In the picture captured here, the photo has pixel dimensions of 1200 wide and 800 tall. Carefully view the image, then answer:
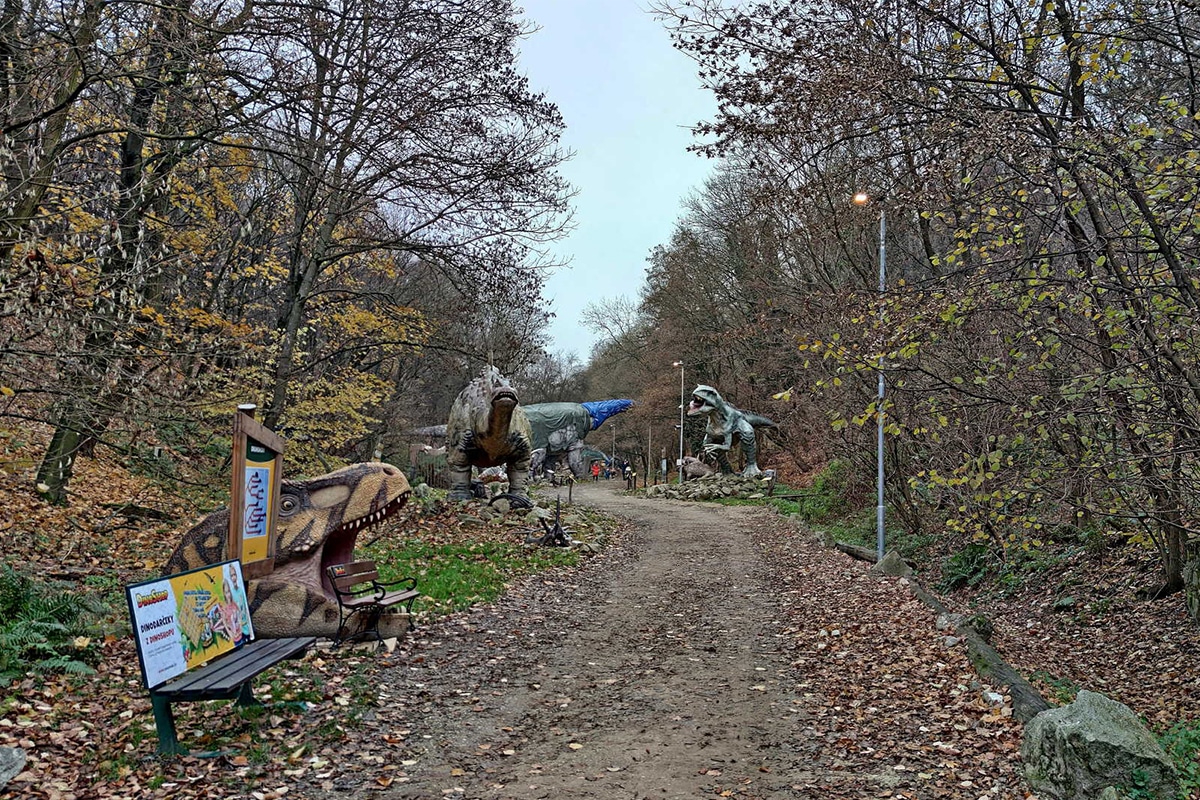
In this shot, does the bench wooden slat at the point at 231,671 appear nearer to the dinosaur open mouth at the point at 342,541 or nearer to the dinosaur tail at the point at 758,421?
the dinosaur open mouth at the point at 342,541

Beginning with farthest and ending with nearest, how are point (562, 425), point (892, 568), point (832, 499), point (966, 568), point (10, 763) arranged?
1. point (562, 425)
2. point (832, 499)
3. point (966, 568)
4. point (892, 568)
5. point (10, 763)

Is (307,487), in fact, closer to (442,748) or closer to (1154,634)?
(442,748)

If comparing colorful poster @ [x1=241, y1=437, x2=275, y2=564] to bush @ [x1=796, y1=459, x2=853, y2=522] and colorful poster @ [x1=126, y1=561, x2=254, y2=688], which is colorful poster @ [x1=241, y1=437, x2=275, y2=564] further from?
bush @ [x1=796, y1=459, x2=853, y2=522]

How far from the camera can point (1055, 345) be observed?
696 cm

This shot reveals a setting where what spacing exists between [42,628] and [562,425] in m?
33.0

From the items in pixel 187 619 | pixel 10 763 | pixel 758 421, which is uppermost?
pixel 758 421

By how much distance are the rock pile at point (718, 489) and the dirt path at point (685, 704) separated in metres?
16.6

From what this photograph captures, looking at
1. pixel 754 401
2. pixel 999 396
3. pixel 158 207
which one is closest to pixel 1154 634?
pixel 999 396

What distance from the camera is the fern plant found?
5.79 meters

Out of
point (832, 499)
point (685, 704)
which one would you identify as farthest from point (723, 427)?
A: point (685, 704)

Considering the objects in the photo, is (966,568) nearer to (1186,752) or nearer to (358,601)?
(1186,752)

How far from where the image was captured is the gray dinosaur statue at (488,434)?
15648 mm

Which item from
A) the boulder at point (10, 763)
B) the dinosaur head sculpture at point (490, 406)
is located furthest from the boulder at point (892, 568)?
the boulder at point (10, 763)

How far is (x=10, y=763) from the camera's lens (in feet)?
14.0
